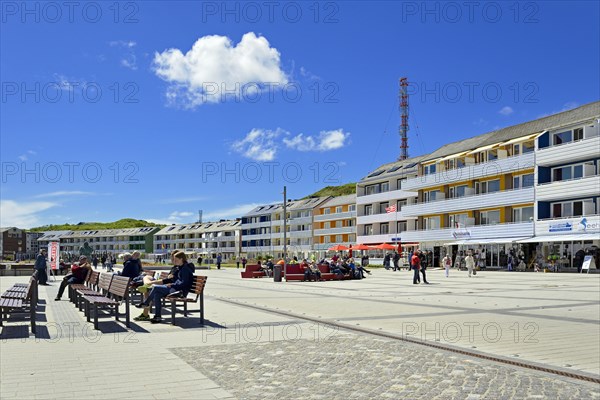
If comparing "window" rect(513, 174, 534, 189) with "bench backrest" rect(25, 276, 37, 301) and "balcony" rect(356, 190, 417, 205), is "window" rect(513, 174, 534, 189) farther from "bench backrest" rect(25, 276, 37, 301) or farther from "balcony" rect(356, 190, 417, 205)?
"bench backrest" rect(25, 276, 37, 301)

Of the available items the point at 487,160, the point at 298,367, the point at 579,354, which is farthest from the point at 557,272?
the point at 298,367

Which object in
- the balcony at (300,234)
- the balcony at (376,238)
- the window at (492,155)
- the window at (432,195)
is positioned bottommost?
the balcony at (376,238)

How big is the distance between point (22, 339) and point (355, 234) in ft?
258

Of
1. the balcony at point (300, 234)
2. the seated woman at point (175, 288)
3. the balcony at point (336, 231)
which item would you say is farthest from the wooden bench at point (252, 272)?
the balcony at point (300, 234)

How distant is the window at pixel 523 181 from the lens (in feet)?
164

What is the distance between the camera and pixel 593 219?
42.3 metres

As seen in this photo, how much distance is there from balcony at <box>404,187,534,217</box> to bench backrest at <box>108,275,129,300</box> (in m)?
42.6

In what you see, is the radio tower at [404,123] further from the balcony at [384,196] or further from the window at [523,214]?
the window at [523,214]

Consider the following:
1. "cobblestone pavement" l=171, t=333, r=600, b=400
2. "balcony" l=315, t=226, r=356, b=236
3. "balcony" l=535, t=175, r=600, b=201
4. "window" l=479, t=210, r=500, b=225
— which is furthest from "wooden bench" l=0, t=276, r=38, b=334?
"balcony" l=315, t=226, r=356, b=236

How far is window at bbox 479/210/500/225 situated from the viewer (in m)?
53.5

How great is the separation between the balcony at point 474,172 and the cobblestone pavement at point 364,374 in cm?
4461

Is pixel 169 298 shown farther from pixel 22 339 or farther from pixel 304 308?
pixel 304 308

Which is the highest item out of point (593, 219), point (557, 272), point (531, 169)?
point (531, 169)

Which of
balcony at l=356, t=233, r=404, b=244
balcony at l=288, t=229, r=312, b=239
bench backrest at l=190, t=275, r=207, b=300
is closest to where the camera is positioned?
bench backrest at l=190, t=275, r=207, b=300
